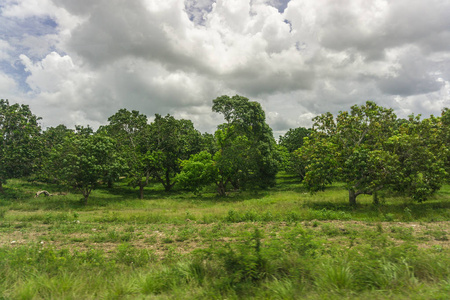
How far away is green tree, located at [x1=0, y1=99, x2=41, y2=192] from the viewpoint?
2464cm

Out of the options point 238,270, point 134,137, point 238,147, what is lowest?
point 238,270

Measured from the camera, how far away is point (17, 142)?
84.4 feet

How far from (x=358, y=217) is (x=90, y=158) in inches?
897

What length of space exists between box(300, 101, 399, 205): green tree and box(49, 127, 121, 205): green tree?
19174mm

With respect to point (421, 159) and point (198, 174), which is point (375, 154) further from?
point (198, 174)

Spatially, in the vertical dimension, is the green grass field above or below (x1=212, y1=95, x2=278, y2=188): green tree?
below

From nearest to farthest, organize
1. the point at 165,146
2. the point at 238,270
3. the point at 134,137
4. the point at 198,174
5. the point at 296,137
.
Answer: the point at 238,270, the point at 198,174, the point at 134,137, the point at 165,146, the point at 296,137

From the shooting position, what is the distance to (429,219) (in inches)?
533

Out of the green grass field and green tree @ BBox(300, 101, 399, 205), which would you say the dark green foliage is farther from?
the green grass field

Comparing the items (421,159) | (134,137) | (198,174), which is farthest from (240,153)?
(421,159)

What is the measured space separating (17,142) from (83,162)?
335 inches

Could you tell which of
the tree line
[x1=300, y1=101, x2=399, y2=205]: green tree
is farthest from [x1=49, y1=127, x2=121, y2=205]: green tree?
[x1=300, y1=101, x2=399, y2=205]: green tree

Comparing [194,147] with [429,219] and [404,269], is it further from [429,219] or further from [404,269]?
[404,269]

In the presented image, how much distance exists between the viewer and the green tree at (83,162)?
23.4 metres
